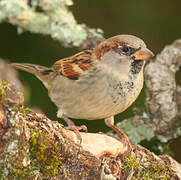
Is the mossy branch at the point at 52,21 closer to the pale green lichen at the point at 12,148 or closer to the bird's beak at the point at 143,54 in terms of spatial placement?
the bird's beak at the point at 143,54

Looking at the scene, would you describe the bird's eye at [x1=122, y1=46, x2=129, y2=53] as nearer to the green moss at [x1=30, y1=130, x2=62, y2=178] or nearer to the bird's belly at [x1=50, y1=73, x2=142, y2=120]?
the bird's belly at [x1=50, y1=73, x2=142, y2=120]

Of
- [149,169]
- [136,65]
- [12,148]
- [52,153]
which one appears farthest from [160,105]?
[12,148]

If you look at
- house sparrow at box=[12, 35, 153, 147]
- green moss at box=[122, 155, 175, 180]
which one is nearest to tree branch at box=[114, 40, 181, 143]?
house sparrow at box=[12, 35, 153, 147]

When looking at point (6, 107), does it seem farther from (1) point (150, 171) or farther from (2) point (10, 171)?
(1) point (150, 171)

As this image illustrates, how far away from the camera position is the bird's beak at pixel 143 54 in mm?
2741

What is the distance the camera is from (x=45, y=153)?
1928 mm

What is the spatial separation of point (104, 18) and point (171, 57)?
3.71ft

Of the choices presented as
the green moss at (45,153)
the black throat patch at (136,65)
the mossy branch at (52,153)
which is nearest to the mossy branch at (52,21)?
the black throat patch at (136,65)

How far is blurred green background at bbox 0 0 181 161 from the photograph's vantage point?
3883 mm

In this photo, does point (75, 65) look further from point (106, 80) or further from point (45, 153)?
point (45, 153)

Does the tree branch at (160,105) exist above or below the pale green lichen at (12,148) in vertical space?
below

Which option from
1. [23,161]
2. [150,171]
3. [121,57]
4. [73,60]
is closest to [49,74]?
[73,60]

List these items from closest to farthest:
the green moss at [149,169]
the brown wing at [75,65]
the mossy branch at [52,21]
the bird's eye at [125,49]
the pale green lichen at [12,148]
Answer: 1. the pale green lichen at [12,148]
2. the green moss at [149,169]
3. the bird's eye at [125,49]
4. the brown wing at [75,65]
5. the mossy branch at [52,21]

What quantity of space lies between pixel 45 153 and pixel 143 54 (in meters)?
1.18
